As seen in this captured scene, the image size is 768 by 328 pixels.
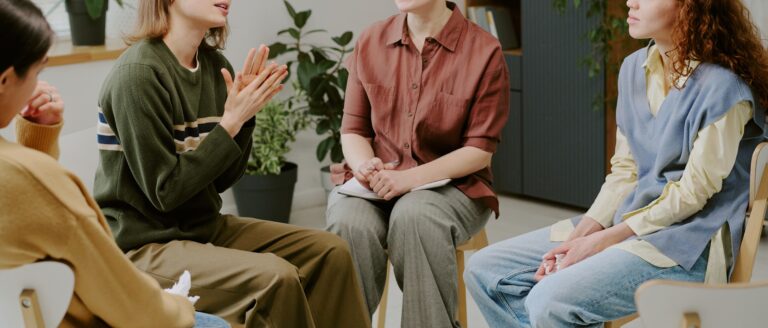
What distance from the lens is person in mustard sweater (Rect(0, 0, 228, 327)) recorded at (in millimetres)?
1328

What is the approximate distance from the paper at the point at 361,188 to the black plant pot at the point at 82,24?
177 centimetres

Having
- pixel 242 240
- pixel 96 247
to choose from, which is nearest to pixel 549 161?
pixel 242 240

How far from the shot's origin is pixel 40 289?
1.37 meters

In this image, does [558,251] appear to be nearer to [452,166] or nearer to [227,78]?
[452,166]

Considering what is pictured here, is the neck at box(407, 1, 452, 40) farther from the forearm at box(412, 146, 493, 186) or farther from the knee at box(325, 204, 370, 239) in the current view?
the knee at box(325, 204, 370, 239)

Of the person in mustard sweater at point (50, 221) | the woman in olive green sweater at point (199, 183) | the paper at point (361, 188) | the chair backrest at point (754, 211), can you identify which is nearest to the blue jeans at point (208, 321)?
the woman in olive green sweater at point (199, 183)

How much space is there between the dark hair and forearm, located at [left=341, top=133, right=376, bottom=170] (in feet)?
4.14

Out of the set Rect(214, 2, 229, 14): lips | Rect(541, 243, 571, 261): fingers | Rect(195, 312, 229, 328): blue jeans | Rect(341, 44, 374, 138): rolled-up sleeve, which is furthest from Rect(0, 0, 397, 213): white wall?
Rect(541, 243, 571, 261): fingers

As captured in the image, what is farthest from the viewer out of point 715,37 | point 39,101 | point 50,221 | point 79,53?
point 79,53

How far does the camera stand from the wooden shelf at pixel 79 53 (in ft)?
12.1

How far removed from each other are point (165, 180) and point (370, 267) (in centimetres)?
60

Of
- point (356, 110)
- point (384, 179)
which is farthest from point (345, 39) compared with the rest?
point (384, 179)

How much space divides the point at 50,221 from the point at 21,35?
25cm

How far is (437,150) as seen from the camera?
262cm
